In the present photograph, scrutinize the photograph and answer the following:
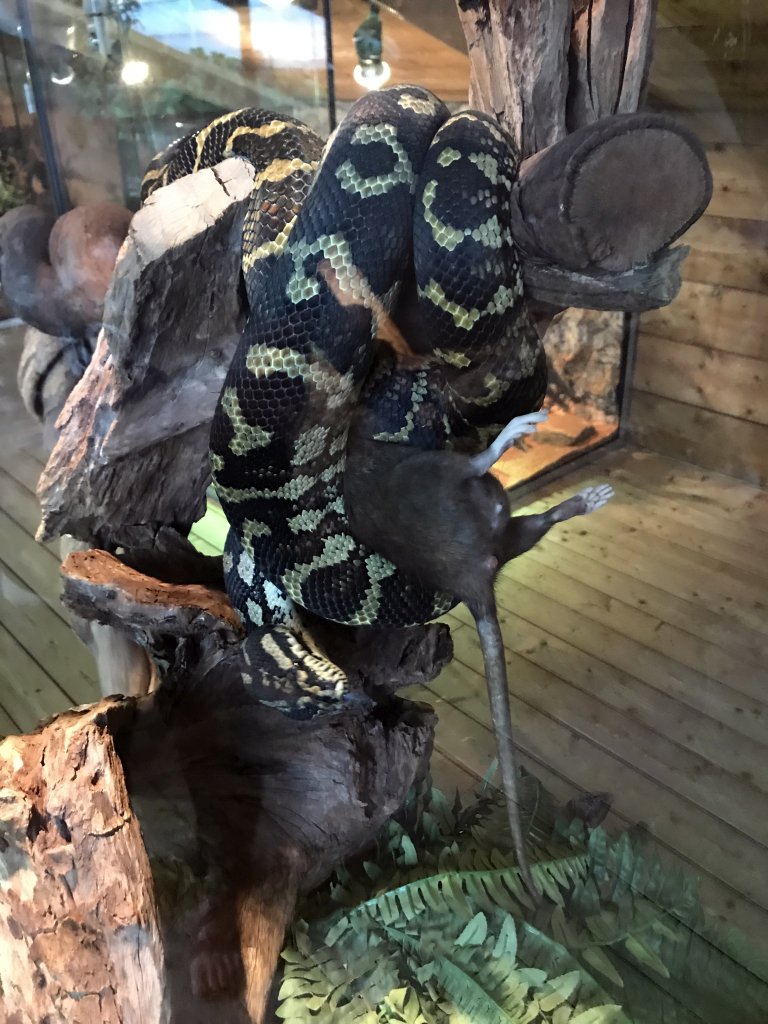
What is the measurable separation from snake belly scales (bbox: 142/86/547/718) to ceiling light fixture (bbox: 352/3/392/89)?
0.09 metres

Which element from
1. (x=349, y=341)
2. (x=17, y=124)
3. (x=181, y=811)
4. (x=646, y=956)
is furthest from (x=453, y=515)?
(x=17, y=124)

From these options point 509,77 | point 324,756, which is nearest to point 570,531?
point 324,756

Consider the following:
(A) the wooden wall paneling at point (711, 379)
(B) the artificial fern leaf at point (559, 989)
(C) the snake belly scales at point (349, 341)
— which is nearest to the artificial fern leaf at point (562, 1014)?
(B) the artificial fern leaf at point (559, 989)

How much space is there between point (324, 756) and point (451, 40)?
3.07ft

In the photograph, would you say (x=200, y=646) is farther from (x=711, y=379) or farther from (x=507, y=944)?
(x=711, y=379)

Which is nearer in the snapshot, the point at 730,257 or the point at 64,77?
the point at 730,257

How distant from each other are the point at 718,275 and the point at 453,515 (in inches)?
20.6

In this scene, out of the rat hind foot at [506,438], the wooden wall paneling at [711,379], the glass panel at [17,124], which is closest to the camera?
the rat hind foot at [506,438]

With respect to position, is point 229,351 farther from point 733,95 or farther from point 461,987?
point 461,987

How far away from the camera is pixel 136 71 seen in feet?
4.14

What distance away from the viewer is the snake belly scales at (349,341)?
0.72 m

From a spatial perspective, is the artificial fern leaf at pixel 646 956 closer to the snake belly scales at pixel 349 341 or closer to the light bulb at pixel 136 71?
the snake belly scales at pixel 349 341

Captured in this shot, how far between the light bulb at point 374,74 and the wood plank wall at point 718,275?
29 cm

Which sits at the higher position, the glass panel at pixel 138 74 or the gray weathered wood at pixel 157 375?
the glass panel at pixel 138 74
